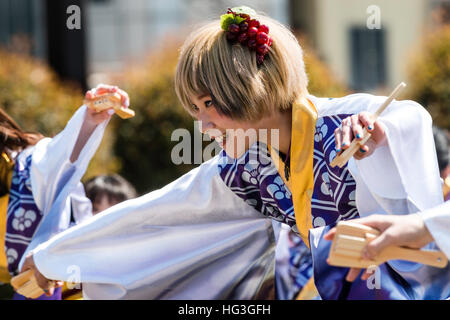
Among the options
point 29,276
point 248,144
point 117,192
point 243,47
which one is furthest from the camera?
point 117,192

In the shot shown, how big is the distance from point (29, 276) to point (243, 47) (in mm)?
918

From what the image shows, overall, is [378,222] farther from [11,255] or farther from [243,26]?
[11,255]

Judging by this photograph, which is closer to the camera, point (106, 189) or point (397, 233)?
point (397, 233)

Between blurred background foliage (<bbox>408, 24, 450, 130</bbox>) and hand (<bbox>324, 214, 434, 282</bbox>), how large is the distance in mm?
3910

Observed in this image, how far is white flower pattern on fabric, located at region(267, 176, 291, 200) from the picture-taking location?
196 cm

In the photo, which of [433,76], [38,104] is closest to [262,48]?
[38,104]

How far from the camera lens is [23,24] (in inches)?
397

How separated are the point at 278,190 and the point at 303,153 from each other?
20cm

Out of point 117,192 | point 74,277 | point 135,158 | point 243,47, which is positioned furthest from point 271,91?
point 135,158

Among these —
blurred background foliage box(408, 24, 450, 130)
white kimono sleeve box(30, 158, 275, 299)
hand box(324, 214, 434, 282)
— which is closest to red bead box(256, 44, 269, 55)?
white kimono sleeve box(30, 158, 275, 299)

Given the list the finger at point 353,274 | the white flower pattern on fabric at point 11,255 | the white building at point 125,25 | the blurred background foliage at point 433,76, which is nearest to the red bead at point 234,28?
the finger at point 353,274

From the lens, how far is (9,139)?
2396 mm
